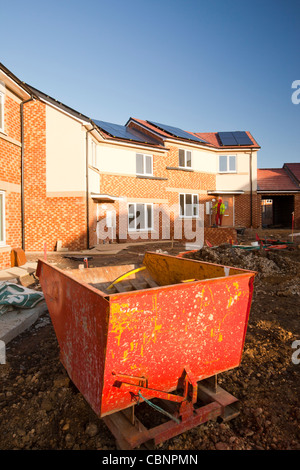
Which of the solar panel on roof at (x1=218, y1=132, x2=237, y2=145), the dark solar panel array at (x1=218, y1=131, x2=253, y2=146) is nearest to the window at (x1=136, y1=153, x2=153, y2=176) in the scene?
the dark solar panel array at (x1=218, y1=131, x2=253, y2=146)

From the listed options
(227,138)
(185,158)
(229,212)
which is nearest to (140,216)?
(185,158)

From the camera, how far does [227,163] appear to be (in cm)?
2170

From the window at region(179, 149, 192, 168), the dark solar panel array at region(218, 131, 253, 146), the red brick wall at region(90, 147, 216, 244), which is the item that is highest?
the dark solar panel array at region(218, 131, 253, 146)

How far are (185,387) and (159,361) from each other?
0.34 metres

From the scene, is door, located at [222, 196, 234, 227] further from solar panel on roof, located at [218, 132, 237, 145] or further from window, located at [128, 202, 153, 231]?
window, located at [128, 202, 153, 231]

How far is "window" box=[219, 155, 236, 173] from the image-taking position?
21.7 meters

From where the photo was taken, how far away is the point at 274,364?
12.1ft

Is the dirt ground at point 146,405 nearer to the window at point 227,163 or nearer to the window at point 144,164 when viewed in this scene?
the window at point 144,164

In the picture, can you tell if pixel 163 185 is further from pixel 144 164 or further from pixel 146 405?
pixel 146 405

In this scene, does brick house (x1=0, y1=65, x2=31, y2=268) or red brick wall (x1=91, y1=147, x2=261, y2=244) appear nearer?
brick house (x1=0, y1=65, x2=31, y2=268)

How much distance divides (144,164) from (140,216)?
11.2 ft

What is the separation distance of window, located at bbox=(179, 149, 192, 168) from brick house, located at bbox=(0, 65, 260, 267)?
68 mm
